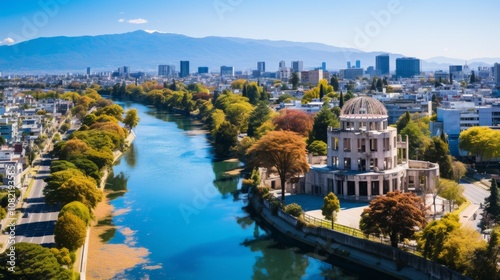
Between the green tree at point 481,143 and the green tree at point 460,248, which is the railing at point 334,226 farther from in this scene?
the green tree at point 481,143

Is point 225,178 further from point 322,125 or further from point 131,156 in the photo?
point 131,156

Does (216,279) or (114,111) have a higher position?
(114,111)

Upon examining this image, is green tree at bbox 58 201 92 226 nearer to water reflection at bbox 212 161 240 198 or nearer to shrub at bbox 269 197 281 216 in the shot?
shrub at bbox 269 197 281 216

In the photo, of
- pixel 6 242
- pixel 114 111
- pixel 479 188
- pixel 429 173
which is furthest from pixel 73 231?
pixel 114 111

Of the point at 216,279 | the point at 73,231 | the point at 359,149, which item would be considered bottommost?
the point at 216,279

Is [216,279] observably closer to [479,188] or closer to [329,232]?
[329,232]

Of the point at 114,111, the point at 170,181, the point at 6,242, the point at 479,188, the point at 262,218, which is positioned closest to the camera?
the point at 6,242

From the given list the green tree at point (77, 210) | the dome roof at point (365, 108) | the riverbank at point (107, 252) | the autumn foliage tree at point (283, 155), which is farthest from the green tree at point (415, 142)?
the green tree at point (77, 210)
